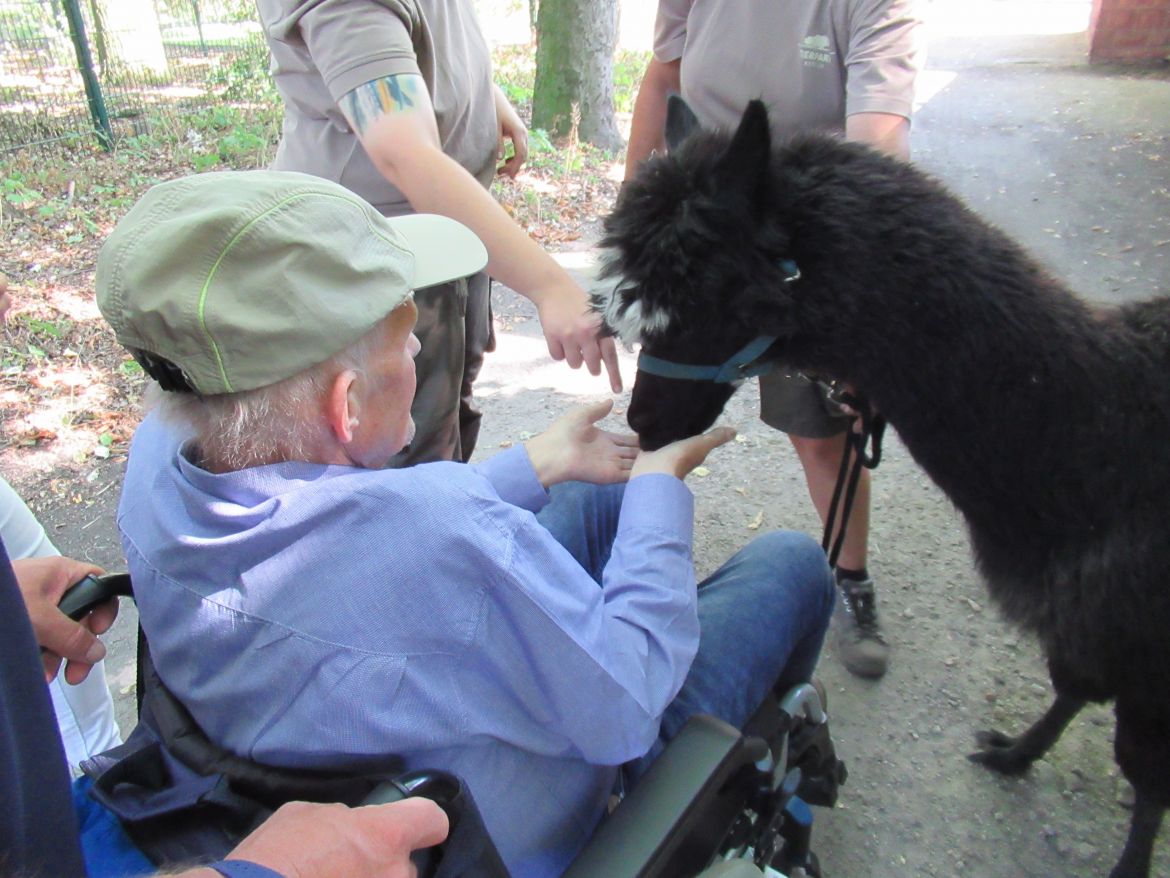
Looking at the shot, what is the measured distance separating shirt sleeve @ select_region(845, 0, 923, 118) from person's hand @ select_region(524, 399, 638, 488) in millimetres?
1187

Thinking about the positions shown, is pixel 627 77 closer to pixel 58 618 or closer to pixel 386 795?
pixel 58 618

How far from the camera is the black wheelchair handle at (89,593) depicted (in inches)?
58.5

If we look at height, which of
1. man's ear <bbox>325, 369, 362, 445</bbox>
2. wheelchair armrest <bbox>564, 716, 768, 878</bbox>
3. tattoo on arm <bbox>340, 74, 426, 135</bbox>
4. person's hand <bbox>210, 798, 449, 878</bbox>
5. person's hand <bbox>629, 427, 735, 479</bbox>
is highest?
tattoo on arm <bbox>340, 74, 426, 135</bbox>

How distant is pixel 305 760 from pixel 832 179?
1444 millimetres

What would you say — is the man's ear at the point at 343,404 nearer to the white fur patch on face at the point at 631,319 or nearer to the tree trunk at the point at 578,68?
the white fur patch on face at the point at 631,319

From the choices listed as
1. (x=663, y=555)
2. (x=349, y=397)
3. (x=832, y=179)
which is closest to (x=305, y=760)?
(x=349, y=397)

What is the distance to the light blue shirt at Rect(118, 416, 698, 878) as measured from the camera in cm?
111

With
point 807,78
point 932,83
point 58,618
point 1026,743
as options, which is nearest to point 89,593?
point 58,618

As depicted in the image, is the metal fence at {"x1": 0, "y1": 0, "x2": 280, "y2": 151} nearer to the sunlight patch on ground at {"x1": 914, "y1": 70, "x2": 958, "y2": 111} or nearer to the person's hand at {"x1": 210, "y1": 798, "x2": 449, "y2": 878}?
the sunlight patch on ground at {"x1": 914, "y1": 70, "x2": 958, "y2": 111}

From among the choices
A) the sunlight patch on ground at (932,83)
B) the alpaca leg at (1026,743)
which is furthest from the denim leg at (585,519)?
the sunlight patch on ground at (932,83)

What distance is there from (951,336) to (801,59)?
43.0 inches

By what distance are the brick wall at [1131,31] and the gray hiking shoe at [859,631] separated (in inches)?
527

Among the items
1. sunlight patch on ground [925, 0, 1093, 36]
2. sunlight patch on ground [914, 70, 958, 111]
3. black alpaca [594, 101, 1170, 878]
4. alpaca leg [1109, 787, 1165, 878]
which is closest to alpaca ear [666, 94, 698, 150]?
black alpaca [594, 101, 1170, 878]

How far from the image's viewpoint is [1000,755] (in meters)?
2.56
